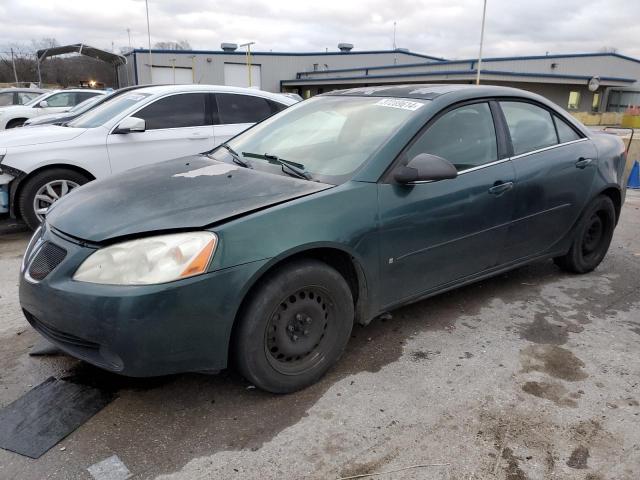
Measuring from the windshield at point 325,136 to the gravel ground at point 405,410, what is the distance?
1162 mm

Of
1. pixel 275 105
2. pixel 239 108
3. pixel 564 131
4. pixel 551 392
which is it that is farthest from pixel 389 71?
pixel 551 392

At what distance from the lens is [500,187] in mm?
3436

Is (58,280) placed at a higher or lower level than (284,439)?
higher

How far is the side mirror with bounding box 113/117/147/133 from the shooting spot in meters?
5.77

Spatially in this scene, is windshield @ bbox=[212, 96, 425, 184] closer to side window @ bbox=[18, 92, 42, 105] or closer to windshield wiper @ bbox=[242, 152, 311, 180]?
windshield wiper @ bbox=[242, 152, 311, 180]

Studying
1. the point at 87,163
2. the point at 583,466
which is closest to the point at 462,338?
the point at 583,466

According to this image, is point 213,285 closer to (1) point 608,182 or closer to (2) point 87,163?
(1) point 608,182

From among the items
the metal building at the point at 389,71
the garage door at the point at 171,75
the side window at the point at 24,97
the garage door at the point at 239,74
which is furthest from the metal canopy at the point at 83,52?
the side window at the point at 24,97

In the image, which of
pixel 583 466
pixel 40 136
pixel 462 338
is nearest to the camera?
pixel 583 466

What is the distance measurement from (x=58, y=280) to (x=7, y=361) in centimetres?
106

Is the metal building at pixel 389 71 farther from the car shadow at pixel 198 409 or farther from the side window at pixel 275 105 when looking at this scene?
the car shadow at pixel 198 409

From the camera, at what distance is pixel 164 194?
8.93 feet

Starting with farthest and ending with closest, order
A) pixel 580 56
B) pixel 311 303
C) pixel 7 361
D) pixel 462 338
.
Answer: pixel 580 56 < pixel 462 338 < pixel 7 361 < pixel 311 303

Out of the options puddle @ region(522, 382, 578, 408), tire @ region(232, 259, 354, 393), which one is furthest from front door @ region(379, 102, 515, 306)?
puddle @ region(522, 382, 578, 408)
